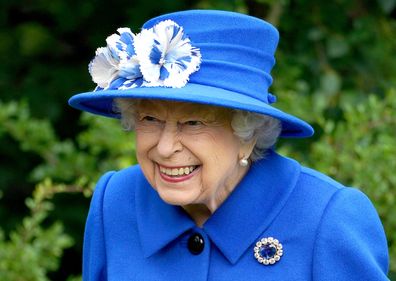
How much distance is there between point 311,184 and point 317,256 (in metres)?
0.23

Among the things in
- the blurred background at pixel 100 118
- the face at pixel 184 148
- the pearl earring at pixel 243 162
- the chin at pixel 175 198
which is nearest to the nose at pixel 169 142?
the face at pixel 184 148

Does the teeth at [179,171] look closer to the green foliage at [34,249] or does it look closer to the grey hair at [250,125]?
the grey hair at [250,125]

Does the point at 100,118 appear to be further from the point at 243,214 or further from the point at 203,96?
the point at 203,96

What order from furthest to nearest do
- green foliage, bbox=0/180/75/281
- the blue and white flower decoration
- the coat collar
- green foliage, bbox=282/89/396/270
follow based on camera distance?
green foliage, bbox=0/180/75/281 → green foliage, bbox=282/89/396/270 → the coat collar → the blue and white flower decoration

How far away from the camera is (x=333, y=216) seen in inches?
125

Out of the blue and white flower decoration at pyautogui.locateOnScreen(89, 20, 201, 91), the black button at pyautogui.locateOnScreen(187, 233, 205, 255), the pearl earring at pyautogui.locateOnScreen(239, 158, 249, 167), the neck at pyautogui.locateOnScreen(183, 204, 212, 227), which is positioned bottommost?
the black button at pyautogui.locateOnScreen(187, 233, 205, 255)

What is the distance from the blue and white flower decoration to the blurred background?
5.08ft

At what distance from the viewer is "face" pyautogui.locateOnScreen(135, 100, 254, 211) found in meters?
3.12

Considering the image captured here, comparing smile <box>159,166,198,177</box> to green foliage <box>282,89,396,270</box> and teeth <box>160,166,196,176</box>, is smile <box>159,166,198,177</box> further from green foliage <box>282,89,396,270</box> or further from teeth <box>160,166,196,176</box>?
green foliage <box>282,89,396,270</box>

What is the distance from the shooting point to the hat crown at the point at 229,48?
3098mm

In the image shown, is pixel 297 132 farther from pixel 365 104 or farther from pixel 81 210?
pixel 81 210

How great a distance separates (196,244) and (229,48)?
1.93 feet

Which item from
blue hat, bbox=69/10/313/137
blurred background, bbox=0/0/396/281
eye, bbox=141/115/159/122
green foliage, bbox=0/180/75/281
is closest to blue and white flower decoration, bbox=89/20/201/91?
blue hat, bbox=69/10/313/137

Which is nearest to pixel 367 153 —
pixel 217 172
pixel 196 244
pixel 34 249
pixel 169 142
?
pixel 34 249
